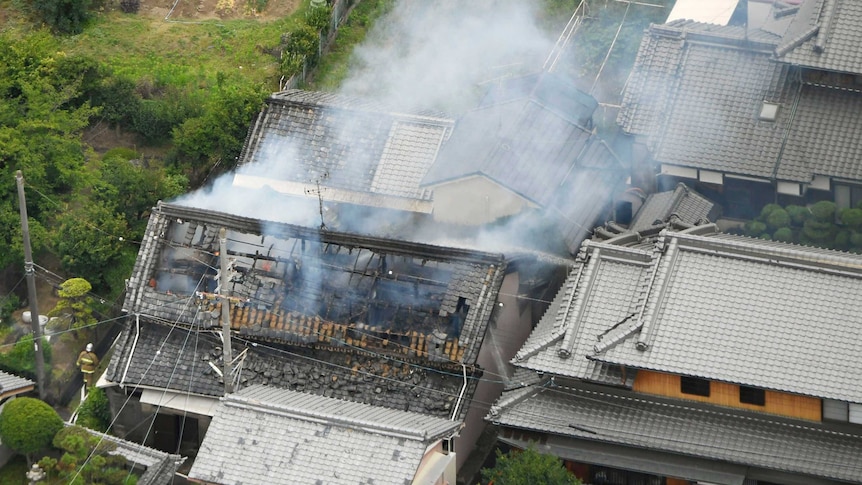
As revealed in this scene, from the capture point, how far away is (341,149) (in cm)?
4650

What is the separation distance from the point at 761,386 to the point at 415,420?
28.8 ft

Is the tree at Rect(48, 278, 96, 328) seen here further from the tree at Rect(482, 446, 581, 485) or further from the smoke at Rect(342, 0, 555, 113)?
the tree at Rect(482, 446, 581, 485)

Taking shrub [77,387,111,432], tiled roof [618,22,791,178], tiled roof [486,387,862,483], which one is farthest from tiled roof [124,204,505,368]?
tiled roof [618,22,791,178]

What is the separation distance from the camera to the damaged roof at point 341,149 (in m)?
45.5

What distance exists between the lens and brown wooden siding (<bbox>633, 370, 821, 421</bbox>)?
36.6 meters

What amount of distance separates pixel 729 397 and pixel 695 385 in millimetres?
917

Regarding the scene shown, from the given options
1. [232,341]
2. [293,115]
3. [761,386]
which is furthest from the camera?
[293,115]

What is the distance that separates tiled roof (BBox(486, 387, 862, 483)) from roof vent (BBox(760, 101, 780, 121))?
1206cm

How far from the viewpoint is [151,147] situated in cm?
5047

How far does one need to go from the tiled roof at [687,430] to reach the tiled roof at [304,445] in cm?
293

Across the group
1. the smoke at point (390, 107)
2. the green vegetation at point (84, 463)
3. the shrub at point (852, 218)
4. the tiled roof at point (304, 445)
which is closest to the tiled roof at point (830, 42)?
the shrub at point (852, 218)

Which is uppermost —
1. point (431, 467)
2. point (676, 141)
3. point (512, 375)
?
point (676, 141)

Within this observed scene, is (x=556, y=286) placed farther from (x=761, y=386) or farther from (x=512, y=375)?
(x=761, y=386)

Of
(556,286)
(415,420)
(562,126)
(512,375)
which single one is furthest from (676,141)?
(415,420)
